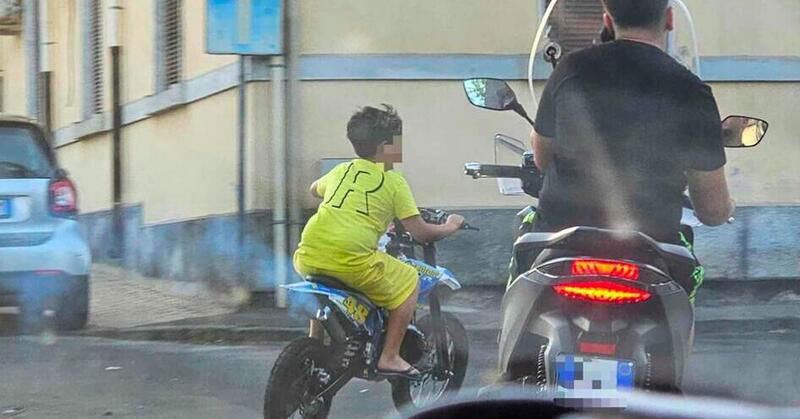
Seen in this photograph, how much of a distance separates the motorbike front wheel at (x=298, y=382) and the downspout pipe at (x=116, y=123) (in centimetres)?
910

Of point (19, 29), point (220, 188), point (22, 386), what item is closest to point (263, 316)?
point (220, 188)

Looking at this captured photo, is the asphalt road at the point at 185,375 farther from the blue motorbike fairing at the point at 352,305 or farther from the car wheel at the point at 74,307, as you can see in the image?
the blue motorbike fairing at the point at 352,305

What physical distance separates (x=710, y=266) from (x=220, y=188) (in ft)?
13.7

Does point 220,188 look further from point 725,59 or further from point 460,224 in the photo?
point 460,224

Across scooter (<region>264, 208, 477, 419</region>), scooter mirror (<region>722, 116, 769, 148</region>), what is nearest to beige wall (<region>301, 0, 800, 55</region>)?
scooter (<region>264, 208, 477, 419</region>)

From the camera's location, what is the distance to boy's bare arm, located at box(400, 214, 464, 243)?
18.8 ft

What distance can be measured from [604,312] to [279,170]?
7473mm

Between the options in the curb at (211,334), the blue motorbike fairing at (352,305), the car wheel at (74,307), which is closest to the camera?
the blue motorbike fairing at (352,305)

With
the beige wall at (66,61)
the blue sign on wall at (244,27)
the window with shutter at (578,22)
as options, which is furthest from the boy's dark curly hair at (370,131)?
the beige wall at (66,61)

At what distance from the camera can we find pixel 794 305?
1081 cm

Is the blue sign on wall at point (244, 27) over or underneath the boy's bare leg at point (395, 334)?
over

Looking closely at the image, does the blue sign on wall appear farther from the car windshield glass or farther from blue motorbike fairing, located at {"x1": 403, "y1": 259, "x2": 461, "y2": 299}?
blue motorbike fairing, located at {"x1": 403, "y1": 259, "x2": 461, "y2": 299}

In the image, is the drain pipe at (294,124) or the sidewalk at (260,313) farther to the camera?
the drain pipe at (294,124)

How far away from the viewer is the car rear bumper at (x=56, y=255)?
922 cm
